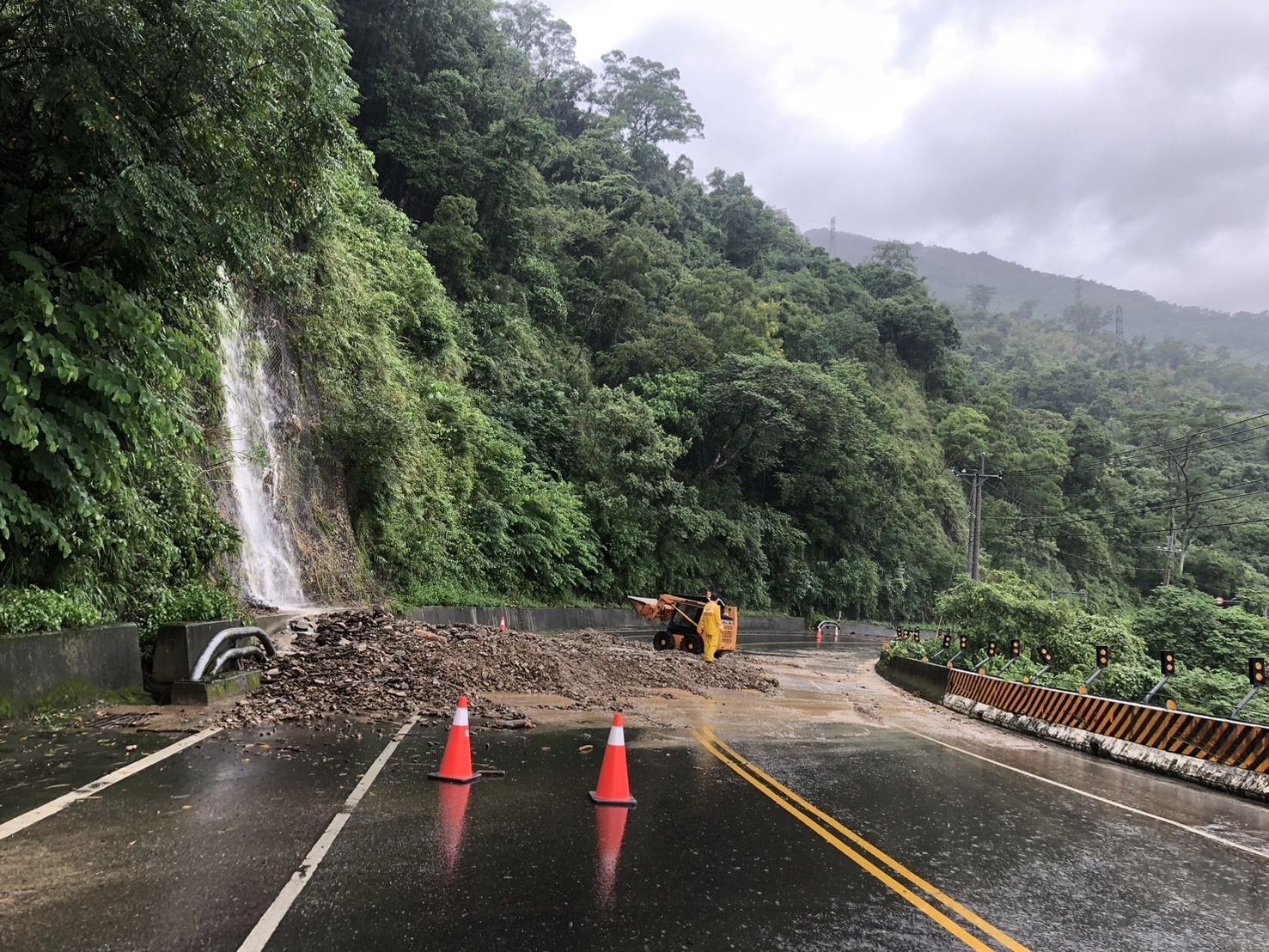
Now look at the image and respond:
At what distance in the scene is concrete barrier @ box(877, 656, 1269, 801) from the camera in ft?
36.0

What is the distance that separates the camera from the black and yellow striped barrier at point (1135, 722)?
11164mm

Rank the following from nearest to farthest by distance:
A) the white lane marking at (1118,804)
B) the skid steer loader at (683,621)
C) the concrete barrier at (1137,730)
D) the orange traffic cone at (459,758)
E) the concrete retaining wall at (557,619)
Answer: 1. the white lane marking at (1118,804)
2. the orange traffic cone at (459,758)
3. the concrete barrier at (1137,730)
4. the skid steer loader at (683,621)
5. the concrete retaining wall at (557,619)

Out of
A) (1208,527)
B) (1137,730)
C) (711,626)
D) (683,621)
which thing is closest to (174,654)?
(711,626)

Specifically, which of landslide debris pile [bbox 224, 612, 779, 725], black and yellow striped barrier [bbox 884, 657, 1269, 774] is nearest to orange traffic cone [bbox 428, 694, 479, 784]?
landslide debris pile [bbox 224, 612, 779, 725]

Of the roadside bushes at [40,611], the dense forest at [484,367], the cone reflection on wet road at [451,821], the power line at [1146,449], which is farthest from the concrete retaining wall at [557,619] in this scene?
the power line at [1146,449]

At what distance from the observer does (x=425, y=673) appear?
42.9 ft

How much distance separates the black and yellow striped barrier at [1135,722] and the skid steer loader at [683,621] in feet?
19.6

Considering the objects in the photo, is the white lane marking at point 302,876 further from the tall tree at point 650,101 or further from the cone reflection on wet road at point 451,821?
the tall tree at point 650,101

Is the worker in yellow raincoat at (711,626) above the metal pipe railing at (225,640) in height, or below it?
below

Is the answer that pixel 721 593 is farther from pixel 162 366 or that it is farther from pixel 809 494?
pixel 162 366

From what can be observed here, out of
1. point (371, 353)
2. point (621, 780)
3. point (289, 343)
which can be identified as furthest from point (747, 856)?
point (371, 353)

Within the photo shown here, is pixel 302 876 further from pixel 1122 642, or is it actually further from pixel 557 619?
pixel 557 619

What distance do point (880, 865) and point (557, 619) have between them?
26.5 m

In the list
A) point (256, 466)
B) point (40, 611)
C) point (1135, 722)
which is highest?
point (256, 466)
